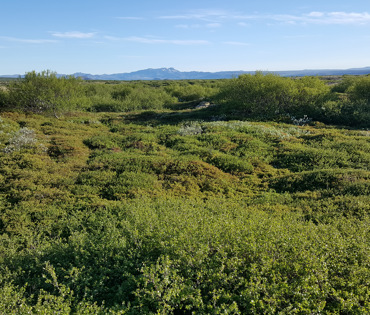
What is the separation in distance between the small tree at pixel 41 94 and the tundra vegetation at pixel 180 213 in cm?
17

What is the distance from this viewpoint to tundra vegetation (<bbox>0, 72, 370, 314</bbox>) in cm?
574

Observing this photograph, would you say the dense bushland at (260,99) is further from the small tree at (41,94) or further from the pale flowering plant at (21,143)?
the pale flowering plant at (21,143)

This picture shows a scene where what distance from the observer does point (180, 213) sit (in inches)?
400

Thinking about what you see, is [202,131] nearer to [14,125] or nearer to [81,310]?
[14,125]

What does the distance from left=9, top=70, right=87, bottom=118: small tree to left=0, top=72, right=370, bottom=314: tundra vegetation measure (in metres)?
0.17

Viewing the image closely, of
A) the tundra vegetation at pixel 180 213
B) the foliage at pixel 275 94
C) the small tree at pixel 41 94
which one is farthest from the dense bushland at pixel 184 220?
the foliage at pixel 275 94

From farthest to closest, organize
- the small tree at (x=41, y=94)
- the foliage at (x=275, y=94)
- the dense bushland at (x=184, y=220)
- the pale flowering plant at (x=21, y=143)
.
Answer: the foliage at (x=275, y=94), the small tree at (x=41, y=94), the pale flowering plant at (x=21, y=143), the dense bushland at (x=184, y=220)

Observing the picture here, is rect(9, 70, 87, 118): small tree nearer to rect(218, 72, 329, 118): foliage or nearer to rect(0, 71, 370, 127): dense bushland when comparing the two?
rect(0, 71, 370, 127): dense bushland

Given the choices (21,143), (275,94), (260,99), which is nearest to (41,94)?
(21,143)

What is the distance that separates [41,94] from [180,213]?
34389 millimetres

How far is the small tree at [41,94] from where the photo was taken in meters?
35.5

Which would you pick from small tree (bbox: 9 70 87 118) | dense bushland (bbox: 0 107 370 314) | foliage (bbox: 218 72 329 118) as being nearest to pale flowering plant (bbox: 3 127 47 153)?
dense bushland (bbox: 0 107 370 314)

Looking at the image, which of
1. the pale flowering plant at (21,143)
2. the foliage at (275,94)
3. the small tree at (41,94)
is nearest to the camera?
the pale flowering plant at (21,143)

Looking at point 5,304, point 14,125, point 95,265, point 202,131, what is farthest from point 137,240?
point 14,125
